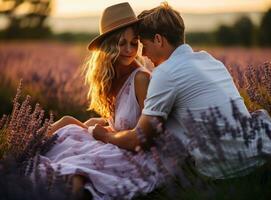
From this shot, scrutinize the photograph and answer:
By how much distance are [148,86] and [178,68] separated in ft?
1.40

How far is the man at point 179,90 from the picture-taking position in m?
4.15

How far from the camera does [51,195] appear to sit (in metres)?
3.63

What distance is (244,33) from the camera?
31.9m

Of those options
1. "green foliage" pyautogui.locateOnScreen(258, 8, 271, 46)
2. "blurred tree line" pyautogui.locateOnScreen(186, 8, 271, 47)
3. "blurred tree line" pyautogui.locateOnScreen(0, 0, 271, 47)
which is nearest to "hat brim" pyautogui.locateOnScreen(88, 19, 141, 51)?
"blurred tree line" pyautogui.locateOnScreen(186, 8, 271, 47)

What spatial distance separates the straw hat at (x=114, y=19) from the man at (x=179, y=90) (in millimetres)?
374

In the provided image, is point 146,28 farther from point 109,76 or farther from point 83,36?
point 83,36

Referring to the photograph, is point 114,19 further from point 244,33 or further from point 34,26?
point 34,26

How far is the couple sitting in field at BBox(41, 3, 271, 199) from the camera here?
13.7ft

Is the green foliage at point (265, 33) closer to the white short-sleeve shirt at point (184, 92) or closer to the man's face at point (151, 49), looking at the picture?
the man's face at point (151, 49)

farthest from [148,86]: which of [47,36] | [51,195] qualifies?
[47,36]

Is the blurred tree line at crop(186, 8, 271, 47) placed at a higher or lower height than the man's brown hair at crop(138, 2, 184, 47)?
lower

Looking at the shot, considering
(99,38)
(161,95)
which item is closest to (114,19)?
(99,38)

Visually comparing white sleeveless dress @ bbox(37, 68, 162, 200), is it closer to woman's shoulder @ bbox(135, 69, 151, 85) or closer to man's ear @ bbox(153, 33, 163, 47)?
woman's shoulder @ bbox(135, 69, 151, 85)

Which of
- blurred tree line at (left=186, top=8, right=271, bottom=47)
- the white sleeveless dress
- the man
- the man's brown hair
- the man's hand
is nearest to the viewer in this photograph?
the man
